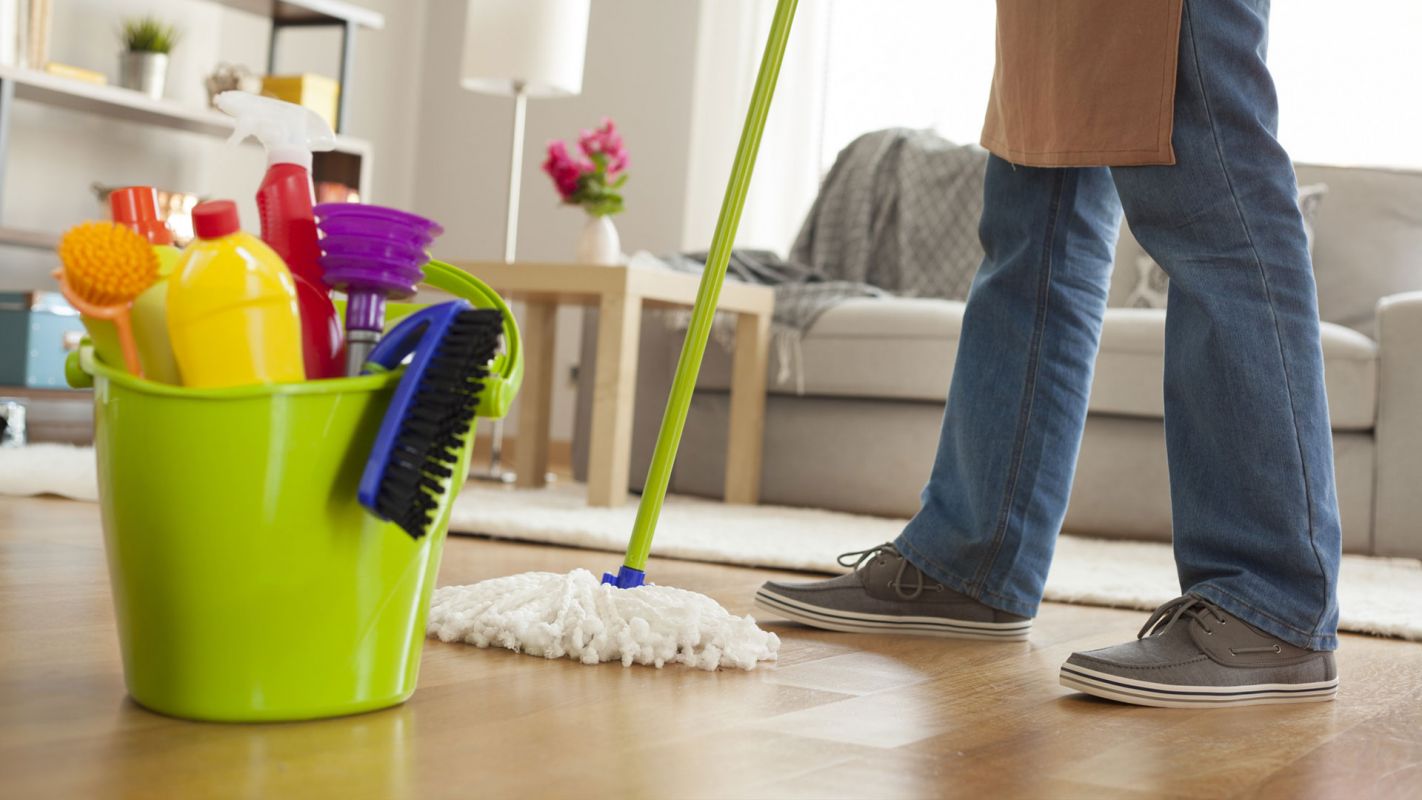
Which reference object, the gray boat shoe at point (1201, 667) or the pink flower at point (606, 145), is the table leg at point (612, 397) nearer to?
the pink flower at point (606, 145)

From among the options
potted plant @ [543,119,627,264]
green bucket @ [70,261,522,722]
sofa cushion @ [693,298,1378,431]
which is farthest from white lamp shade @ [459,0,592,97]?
green bucket @ [70,261,522,722]

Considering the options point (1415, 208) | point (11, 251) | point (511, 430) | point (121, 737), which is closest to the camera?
point (121, 737)

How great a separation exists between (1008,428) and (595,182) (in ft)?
6.51

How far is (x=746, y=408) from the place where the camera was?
3.00m

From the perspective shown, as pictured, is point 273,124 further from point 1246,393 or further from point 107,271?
point 1246,393

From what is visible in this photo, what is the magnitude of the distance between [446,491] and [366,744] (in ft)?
0.50

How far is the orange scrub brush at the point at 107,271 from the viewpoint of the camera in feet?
2.52

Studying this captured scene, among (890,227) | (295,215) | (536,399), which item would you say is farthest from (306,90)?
(295,215)

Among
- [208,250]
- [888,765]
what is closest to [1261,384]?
[888,765]

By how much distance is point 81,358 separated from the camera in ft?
2.82

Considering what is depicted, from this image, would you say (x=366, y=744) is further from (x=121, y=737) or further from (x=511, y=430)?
(x=511, y=430)

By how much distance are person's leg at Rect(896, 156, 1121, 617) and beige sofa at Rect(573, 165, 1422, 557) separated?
134cm

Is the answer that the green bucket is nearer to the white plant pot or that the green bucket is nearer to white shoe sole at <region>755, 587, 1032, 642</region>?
white shoe sole at <region>755, 587, 1032, 642</region>

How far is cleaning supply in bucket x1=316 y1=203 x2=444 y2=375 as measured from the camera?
828 mm
